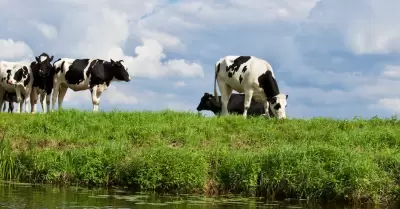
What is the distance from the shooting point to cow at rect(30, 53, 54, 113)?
29.4m

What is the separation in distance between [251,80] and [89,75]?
783cm

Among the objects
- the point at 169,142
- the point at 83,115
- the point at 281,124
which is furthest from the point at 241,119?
the point at 83,115

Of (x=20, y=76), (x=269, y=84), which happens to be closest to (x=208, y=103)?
(x=269, y=84)

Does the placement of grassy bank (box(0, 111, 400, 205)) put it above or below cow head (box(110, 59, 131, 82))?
below

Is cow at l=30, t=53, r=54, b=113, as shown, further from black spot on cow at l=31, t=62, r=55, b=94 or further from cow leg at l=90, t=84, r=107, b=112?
cow leg at l=90, t=84, r=107, b=112

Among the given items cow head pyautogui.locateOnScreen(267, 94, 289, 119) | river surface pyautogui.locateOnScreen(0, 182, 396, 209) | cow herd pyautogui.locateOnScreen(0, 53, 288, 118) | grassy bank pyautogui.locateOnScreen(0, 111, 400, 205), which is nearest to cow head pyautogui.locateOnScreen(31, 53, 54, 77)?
cow herd pyautogui.locateOnScreen(0, 53, 288, 118)

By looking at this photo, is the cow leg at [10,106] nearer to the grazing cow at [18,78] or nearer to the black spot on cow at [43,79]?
the grazing cow at [18,78]

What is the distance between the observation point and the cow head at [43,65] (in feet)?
96.0

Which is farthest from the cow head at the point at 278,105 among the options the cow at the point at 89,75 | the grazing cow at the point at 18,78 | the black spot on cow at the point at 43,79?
the grazing cow at the point at 18,78

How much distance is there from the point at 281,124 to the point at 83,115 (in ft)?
23.3

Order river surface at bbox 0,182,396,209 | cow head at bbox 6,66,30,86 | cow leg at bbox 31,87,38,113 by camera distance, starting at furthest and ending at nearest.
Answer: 1. cow leg at bbox 31,87,38,113
2. cow head at bbox 6,66,30,86
3. river surface at bbox 0,182,396,209

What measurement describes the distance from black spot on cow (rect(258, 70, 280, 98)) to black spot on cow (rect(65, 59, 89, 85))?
27.8 ft

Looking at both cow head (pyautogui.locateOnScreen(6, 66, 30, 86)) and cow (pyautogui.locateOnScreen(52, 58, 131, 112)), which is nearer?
cow (pyautogui.locateOnScreen(52, 58, 131, 112))

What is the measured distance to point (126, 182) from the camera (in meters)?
15.6
